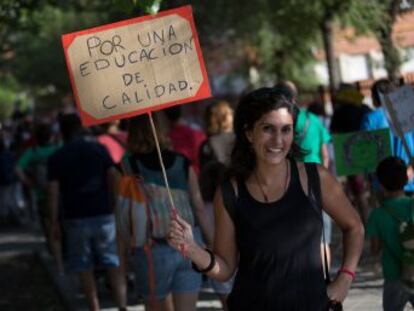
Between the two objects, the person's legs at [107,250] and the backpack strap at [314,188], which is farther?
the person's legs at [107,250]

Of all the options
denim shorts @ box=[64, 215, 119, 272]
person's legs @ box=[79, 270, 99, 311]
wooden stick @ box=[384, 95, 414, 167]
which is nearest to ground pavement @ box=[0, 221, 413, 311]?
person's legs @ box=[79, 270, 99, 311]

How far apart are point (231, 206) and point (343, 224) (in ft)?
1.60

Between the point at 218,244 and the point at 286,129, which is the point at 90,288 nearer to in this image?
the point at 218,244

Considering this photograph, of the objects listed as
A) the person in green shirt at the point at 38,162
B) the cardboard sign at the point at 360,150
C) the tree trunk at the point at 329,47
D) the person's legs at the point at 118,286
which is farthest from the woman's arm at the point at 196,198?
the tree trunk at the point at 329,47

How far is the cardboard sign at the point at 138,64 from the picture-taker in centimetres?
452

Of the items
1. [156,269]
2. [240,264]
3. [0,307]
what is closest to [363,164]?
[156,269]

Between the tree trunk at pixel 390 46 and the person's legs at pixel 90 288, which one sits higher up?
Answer: the tree trunk at pixel 390 46

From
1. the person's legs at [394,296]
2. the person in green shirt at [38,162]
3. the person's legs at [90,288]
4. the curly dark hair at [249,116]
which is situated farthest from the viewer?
the person in green shirt at [38,162]

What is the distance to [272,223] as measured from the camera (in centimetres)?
385

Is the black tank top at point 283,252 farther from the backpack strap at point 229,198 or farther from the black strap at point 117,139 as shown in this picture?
the black strap at point 117,139

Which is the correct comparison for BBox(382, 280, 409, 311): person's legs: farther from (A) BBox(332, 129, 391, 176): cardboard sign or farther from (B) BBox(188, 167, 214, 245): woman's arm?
(A) BBox(332, 129, 391, 176): cardboard sign

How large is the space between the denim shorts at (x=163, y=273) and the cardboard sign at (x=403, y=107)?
5.57ft

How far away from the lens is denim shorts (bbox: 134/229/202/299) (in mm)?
5875

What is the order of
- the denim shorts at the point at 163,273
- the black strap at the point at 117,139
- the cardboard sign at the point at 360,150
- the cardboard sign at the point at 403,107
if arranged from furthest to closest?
the black strap at the point at 117,139 → the cardboard sign at the point at 360,150 → the cardboard sign at the point at 403,107 → the denim shorts at the point at 163,273
